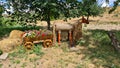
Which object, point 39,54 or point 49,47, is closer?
point 39,54

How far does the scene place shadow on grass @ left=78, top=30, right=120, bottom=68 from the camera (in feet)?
39.6

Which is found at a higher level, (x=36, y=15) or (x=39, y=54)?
(x=36, y=15)

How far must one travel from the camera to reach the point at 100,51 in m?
13.7

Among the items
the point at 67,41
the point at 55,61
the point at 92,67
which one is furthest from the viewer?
the point at 67,41

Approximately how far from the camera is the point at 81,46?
571 inches

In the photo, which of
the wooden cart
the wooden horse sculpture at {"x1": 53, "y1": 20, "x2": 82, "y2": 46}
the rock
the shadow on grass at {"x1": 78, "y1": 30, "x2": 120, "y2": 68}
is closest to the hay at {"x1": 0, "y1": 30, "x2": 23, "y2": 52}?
the rock

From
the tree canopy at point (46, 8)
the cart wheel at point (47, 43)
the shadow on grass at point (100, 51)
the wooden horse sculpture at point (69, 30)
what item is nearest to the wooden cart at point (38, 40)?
the cart wheel at point (47, 43)

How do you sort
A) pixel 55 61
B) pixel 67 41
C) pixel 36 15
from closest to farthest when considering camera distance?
pixel 55 61 < pixel 67 41 < pixel 36 15

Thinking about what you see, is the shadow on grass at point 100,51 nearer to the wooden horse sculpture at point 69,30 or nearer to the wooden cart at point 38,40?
the wooden horse sculpture at point 69,30

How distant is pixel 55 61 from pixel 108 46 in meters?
3.99

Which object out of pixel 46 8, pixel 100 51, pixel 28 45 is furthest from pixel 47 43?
pixel 46 8

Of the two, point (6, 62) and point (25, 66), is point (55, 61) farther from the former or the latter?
point (6, 62)

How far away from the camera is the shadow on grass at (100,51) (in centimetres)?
1208

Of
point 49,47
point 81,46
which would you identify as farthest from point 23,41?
point 81,46
